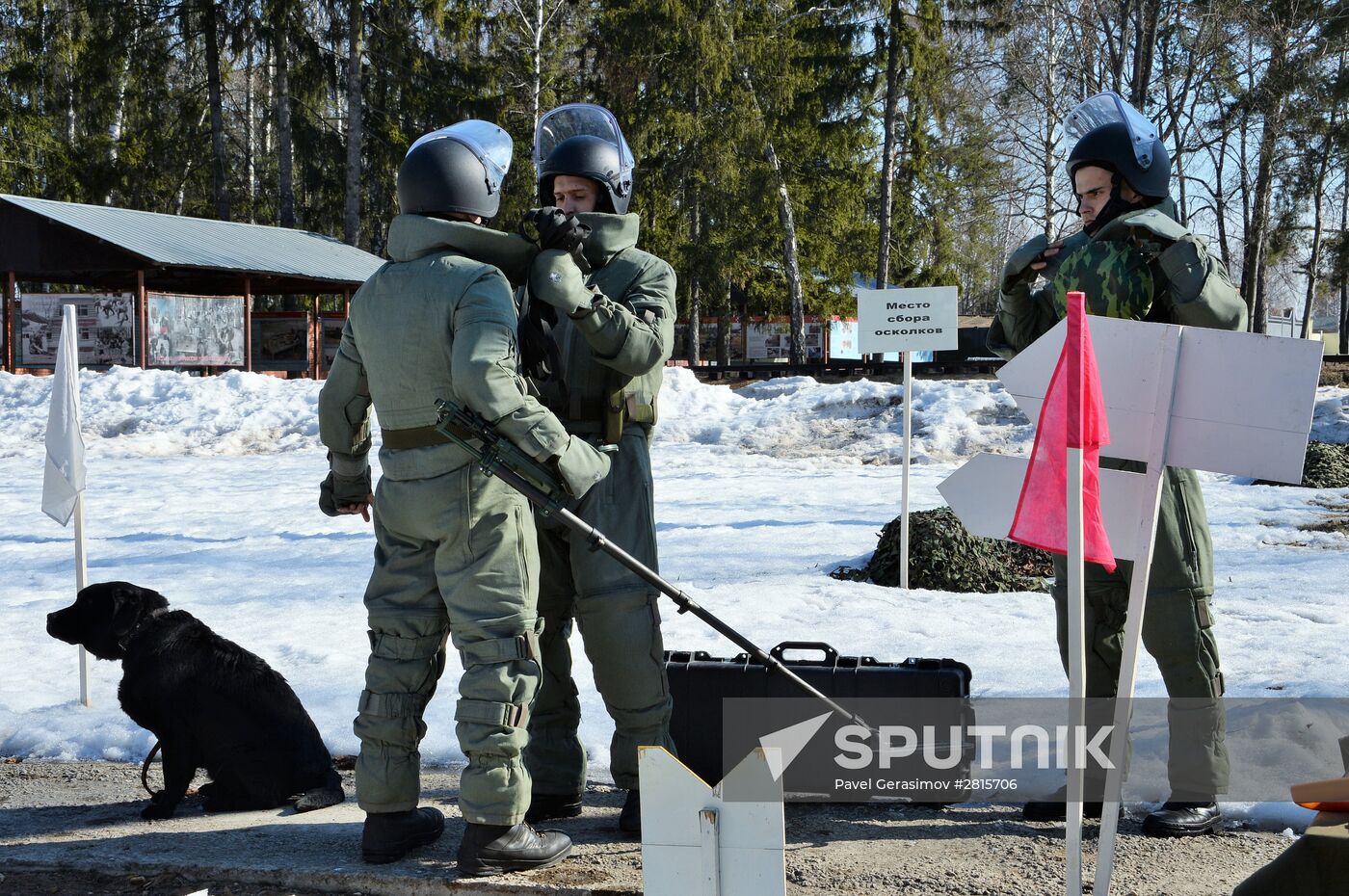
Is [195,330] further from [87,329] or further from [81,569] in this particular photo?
[81,569]

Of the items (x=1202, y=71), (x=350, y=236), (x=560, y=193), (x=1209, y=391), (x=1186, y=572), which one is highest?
(x=1202, y=71)

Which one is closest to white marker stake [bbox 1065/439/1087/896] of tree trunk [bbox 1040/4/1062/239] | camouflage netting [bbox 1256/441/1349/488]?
camouflage netting [bbox 1256/441/1349/488]

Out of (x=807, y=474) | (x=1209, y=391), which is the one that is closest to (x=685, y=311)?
(x=807, y=474)

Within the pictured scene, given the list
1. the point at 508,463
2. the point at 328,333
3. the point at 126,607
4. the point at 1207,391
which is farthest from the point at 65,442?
the point at 328,333

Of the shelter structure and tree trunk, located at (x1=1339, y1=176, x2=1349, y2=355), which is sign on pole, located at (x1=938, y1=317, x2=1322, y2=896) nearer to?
the shelter structure

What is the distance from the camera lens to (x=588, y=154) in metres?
3.54

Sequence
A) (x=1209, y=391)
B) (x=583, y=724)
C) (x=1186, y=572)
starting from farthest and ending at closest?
(x=583, y=724) → (x=1186, y=572) → (x=1209, y=391)

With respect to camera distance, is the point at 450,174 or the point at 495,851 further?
the point at 450,174

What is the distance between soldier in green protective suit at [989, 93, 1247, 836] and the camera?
3.26 metres

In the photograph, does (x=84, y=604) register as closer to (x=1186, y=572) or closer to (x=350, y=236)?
(x=1186, y=572)

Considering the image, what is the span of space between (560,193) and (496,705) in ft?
5.13

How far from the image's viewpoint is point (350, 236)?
99.2 feet

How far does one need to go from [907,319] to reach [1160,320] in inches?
164

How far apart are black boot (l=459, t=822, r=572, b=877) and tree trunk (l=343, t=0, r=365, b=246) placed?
28.7 m
